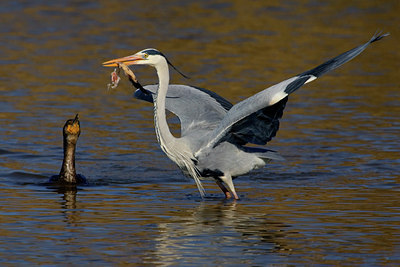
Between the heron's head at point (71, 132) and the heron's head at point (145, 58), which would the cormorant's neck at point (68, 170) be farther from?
the heron's head at point (145, 58)

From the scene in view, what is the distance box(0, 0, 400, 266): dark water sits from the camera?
8547 mm

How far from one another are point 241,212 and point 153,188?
156 cm

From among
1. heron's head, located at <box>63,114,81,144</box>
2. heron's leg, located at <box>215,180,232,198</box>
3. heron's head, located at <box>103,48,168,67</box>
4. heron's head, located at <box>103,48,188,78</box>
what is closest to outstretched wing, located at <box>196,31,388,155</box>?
heron's leg, located at <box>215,180,232,198</box>

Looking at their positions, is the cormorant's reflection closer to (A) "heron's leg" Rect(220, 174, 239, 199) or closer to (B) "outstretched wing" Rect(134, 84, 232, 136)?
(B) "outstretched wing" Rect(134, 84, 232, 136)

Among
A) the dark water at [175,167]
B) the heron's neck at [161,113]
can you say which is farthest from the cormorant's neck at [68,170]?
the heron's neck at [161,113]

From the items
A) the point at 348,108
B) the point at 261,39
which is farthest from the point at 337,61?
the point at 261,39

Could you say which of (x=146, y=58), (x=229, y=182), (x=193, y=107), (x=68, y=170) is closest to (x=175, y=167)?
(x=193, y=107)

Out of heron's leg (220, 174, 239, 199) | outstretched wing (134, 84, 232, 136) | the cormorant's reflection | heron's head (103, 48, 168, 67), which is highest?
heron's head (103, 48, 168, 67)

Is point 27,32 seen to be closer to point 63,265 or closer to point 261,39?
point 261,39

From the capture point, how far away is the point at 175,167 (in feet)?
41.4

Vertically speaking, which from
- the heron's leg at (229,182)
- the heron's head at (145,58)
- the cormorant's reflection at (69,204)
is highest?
the heron's head at (145,58)

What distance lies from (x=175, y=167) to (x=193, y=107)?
141cm

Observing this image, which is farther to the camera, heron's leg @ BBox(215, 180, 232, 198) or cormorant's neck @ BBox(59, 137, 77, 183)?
cormorant's neck @ BBox(59, 137, 77, 183)

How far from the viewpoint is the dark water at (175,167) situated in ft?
28.0
